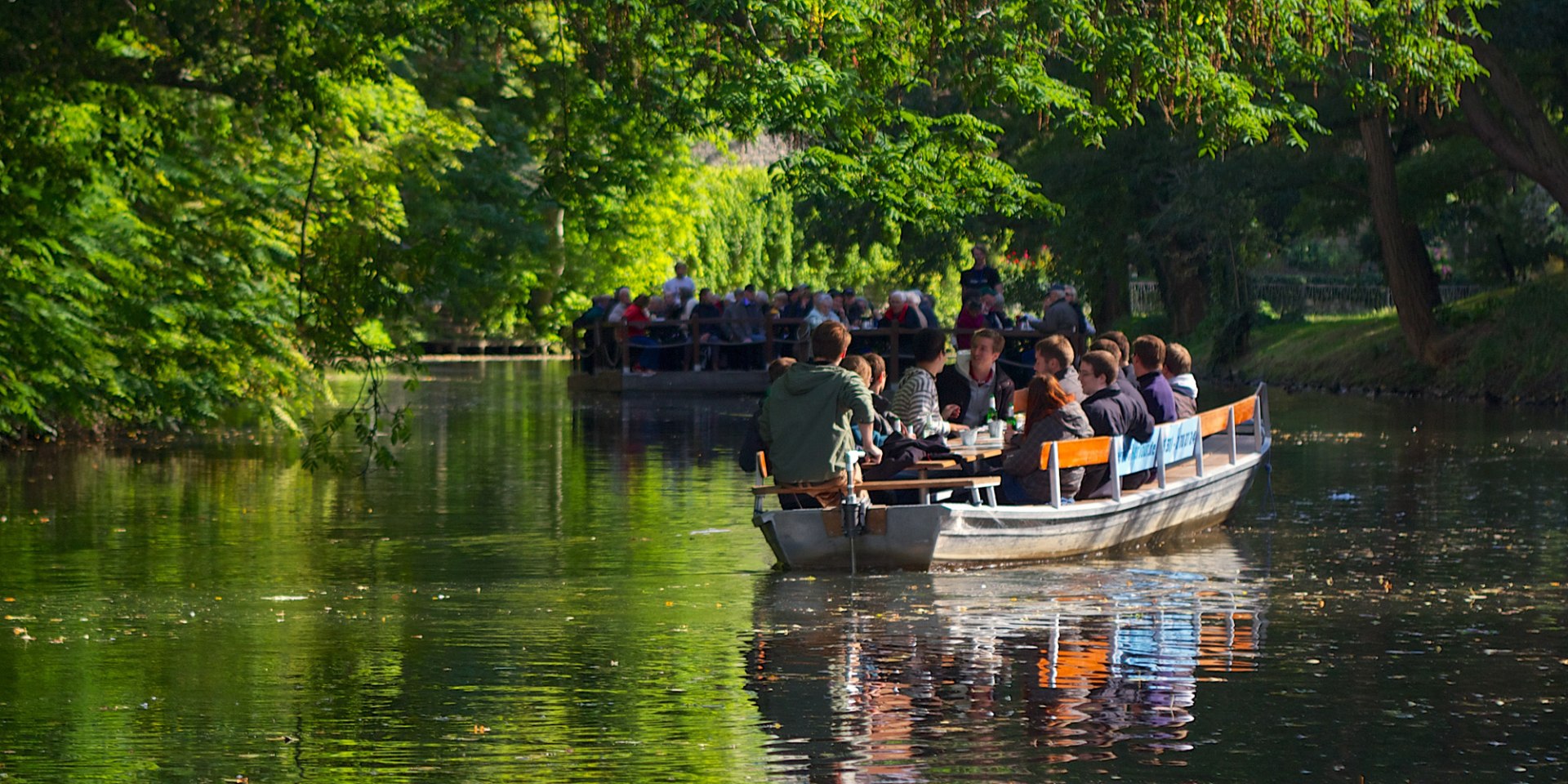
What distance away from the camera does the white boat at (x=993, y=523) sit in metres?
15.1

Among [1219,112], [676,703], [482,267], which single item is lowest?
[676,703]

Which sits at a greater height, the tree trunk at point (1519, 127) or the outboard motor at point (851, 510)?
the tree trunk at point (1519, 127)

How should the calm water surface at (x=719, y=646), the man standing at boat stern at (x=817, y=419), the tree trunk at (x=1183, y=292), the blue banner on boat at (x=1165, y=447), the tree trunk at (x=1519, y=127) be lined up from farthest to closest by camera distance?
the tree trunk at (x=1183, y=292) → the tree trunk at (x=1519, y=127) → the blue banner on boat at (x=1165, y=447) → the man standing at boat stern at (x=817, y=419) → the calm water surface at (x=719, y=646)

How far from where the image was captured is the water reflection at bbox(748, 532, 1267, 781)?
9.26 metres

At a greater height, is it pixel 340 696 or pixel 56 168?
pixel 56 168

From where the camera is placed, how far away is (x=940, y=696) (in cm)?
1046

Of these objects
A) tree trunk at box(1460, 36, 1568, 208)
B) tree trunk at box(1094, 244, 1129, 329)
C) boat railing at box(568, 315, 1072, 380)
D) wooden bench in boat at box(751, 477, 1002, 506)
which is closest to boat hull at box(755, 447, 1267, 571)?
wooden bench in boat at box(751, 477, 1002, 506)

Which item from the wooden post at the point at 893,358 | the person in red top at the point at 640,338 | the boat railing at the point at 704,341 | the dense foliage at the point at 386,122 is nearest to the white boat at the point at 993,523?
the dense foliage at the point at 386,122

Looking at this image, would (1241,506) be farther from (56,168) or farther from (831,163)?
(56,168)

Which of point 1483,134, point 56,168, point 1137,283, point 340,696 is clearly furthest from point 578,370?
point 340,696

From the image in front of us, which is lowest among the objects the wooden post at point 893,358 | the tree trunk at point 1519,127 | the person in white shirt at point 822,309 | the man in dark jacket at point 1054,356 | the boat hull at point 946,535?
the boat hull at point 946,535

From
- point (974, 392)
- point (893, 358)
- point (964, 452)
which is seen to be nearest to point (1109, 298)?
point (893, 358)

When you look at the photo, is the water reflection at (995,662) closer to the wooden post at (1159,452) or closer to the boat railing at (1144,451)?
the boat railing at (1144,451)

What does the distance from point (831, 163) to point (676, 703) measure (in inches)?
417
